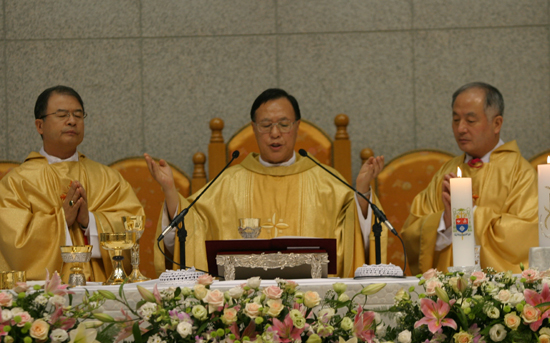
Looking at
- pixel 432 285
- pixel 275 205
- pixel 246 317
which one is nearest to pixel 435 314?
pixel 432 285

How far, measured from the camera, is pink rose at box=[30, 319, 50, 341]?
2045 mm

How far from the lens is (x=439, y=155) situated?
5609 millimetres

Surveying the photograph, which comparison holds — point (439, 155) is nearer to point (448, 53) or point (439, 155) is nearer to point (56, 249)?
point (448, 53)

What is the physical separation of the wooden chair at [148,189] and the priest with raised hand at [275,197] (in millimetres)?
871

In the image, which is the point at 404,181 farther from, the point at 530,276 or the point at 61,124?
the point at 530,276

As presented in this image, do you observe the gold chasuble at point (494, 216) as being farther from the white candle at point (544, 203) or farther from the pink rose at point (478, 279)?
the pink rose at point (478, 279)

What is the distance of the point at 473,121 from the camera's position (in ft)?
15.3

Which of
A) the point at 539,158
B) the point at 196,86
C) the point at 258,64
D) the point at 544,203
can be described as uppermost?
the point at 258,64

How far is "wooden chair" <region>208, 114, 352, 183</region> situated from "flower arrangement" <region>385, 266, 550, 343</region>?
3.29 m

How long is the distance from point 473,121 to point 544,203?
6.55ft

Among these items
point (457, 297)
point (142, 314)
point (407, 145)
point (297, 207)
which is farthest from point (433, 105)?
point (142, 314)

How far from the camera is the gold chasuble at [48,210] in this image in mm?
4270

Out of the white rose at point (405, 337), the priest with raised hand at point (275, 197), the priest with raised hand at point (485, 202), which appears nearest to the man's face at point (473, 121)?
the priest with raised hand at point (485, 202)

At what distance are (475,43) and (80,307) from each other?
15.6 feet
